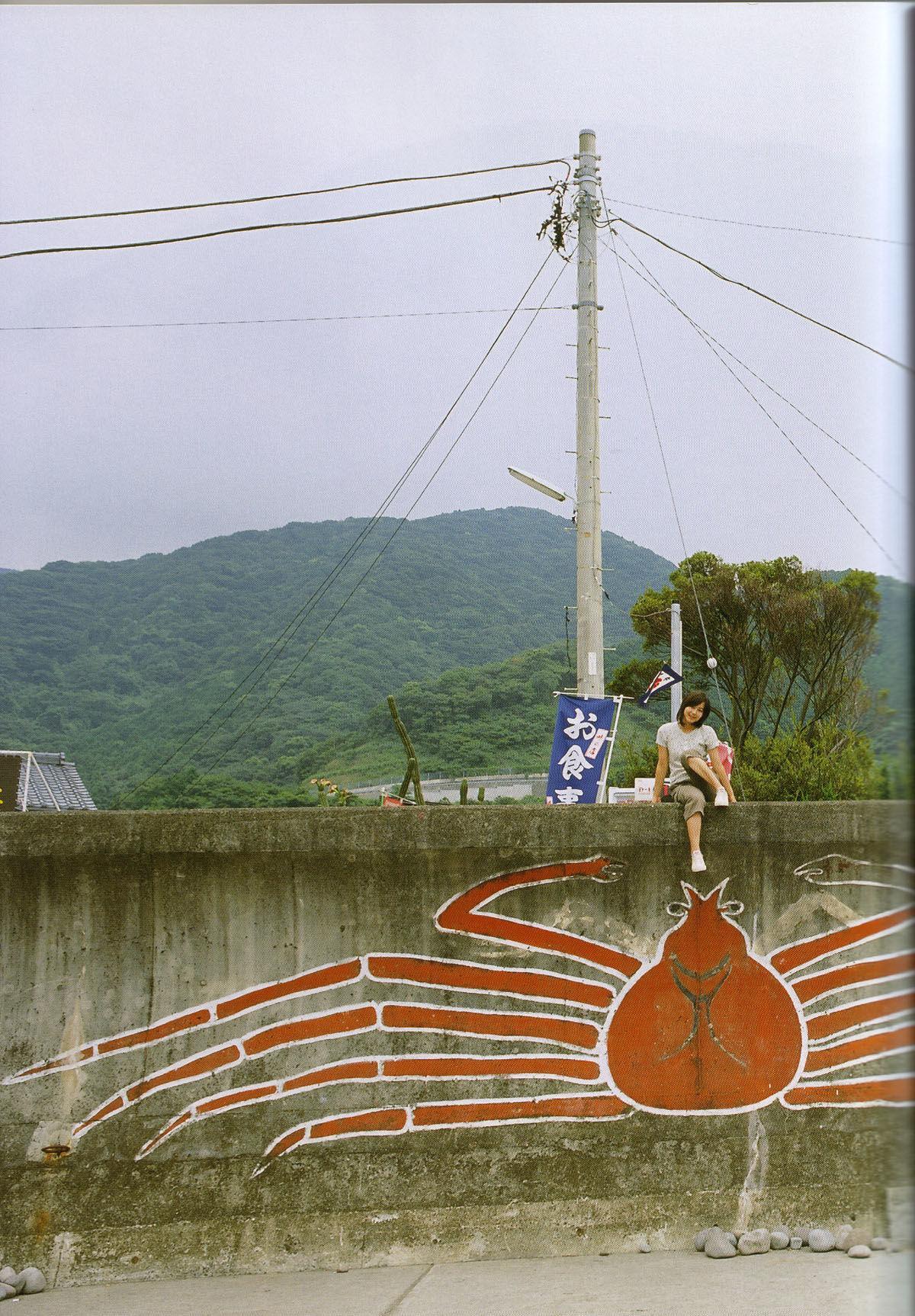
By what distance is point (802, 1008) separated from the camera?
16.9 feet

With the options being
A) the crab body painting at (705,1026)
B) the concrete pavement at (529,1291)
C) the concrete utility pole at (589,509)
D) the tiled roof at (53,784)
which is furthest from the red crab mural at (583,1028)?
the tiled roof at (53,784)

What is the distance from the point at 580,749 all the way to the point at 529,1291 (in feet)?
17.7

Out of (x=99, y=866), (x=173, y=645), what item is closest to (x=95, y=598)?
(x=173, y=645)

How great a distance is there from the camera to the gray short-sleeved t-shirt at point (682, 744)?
5367 millimetres

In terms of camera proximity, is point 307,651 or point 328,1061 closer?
point 328,1061

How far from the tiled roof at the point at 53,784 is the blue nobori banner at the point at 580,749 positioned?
47.2 feet

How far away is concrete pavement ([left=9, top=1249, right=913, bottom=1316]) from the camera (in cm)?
417

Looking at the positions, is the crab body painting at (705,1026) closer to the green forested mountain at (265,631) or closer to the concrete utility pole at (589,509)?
the concrete utility pole at (589,509)

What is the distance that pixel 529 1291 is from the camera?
4.36 m

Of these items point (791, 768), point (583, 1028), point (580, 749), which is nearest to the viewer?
point (583, 1028)

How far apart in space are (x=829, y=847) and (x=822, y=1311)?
1.99 metres

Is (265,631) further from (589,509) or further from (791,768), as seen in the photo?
(589,509)

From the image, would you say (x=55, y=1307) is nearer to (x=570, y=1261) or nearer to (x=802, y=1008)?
(x=570, y=1261)

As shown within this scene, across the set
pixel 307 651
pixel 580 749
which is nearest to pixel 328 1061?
pixel 580 749
